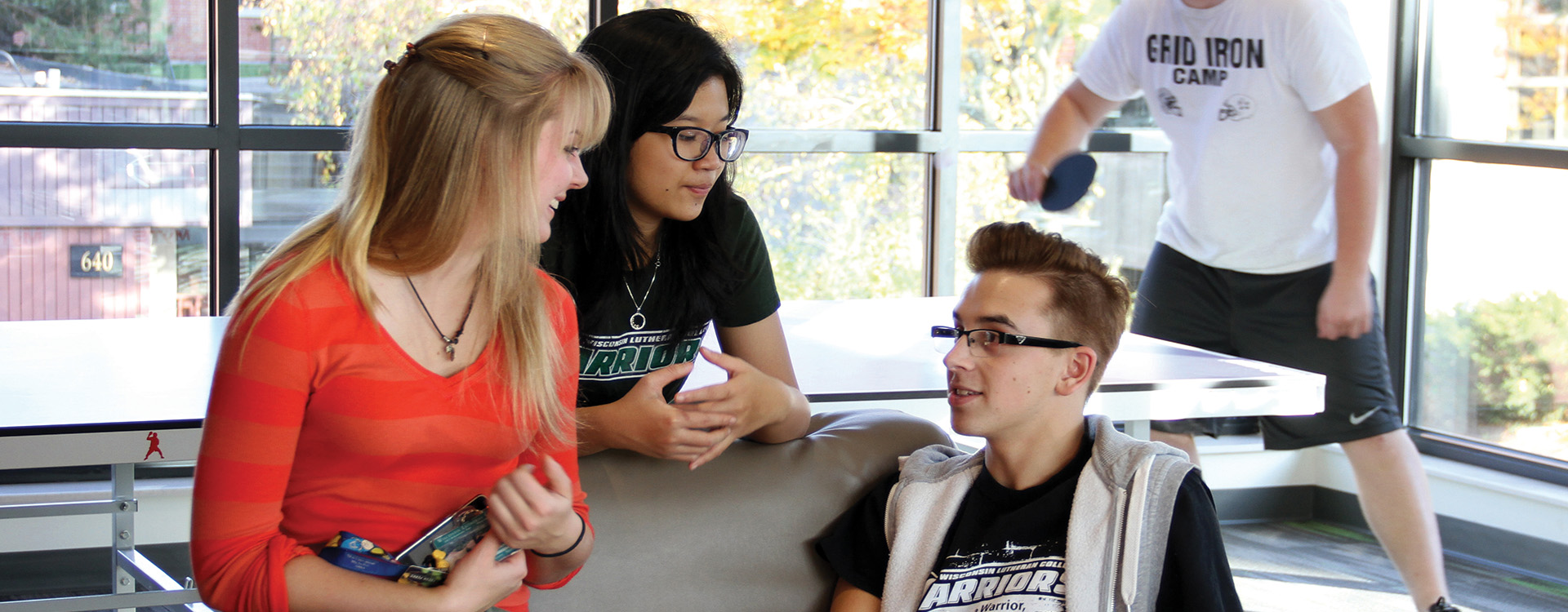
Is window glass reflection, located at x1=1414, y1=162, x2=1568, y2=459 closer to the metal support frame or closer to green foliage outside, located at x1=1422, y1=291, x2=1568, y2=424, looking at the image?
green foliage outside, located at x1=1422, y1=291, x2=1568, y2=424

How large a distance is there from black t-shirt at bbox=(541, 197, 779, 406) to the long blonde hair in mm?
419

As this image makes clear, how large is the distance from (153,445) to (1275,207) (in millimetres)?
2387

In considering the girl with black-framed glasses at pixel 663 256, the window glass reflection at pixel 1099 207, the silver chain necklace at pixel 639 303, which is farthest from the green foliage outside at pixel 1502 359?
the silver chain necklace at pixel 639 303

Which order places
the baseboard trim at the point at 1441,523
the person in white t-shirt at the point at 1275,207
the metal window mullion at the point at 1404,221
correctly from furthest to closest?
1. the metal window mullion at the point at 1404,221
2. the baseboard trim at the point at 1441,523
3. the person in white t-shirt at the point at 1275,207

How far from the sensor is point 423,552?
129cm

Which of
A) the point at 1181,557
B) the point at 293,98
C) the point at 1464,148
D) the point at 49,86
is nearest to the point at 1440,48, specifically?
the point at 1464,148

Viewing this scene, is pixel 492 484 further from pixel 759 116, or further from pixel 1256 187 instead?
pixel 759 116

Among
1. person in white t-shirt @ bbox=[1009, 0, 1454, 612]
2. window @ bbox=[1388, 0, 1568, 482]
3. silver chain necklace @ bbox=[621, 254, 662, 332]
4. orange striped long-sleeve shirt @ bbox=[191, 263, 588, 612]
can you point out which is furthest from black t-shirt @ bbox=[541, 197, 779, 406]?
window @ bbox=[1388, 0, 1568, 482]

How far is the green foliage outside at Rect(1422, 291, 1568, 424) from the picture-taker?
3982 mm

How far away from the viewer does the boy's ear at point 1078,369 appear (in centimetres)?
188

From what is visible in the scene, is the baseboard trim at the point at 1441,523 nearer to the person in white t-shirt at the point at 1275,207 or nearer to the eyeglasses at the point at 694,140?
the person in white t-shirt at the point at 1275,207

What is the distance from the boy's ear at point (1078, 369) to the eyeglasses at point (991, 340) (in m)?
0.02

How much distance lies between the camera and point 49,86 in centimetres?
353

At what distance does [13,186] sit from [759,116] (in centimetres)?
224
